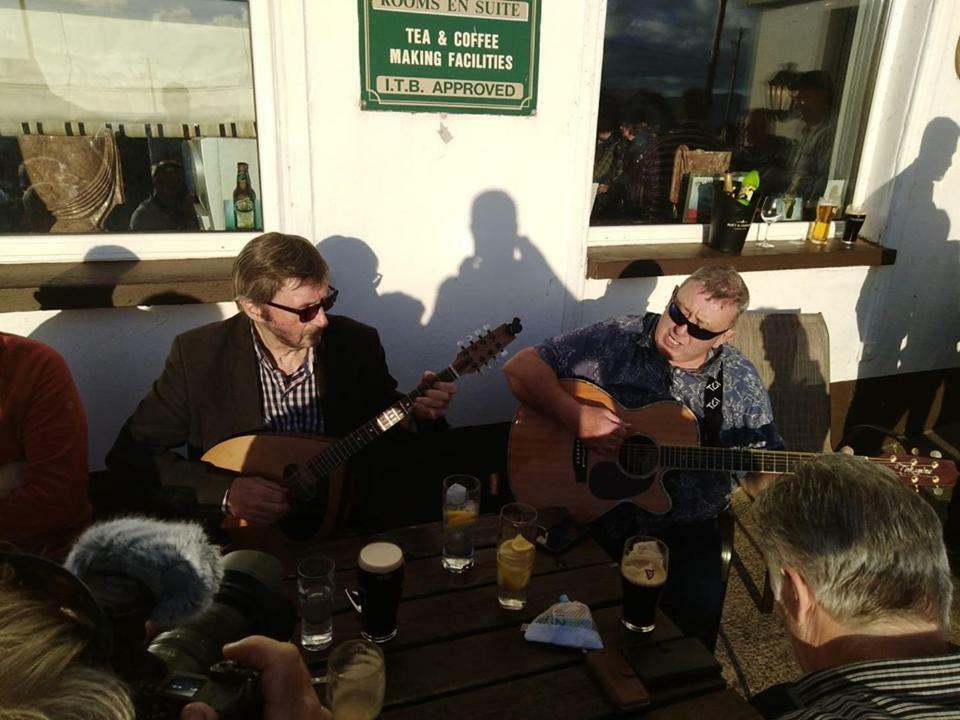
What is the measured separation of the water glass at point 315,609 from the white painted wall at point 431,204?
163 centimetres

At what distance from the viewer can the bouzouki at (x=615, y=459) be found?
2.44 m

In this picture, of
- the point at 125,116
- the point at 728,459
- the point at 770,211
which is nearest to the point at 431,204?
the point at 125,116

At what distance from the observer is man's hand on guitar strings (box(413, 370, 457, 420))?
239 cm

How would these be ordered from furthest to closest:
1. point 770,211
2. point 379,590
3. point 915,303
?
point 915,303 < point 770,211 < point 379,590

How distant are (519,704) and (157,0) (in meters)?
2.82

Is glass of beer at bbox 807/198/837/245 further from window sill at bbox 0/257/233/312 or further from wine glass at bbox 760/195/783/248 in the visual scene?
window sill at bbox 0/257/233/312

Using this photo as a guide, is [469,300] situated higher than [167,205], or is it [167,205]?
[167,205]

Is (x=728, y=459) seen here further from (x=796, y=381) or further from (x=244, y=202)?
(x=244, y=202)

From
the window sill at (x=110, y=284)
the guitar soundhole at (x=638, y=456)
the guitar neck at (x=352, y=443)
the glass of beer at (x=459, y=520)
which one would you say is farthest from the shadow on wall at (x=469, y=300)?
the glass of beer at (x=459, y=520)

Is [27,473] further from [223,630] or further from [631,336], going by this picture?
[631,336]

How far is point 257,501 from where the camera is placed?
220 cm

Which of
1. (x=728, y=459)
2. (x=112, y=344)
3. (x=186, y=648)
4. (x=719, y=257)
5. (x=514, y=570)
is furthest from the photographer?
(x=719, y=257)

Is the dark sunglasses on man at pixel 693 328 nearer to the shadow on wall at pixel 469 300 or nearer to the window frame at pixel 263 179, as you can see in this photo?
the shadow on wall at pixel 469 300

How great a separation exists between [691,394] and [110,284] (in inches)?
89.4
